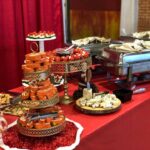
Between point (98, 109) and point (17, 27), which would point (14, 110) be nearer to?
point (98, 109)

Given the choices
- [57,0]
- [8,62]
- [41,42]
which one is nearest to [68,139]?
[41,42]

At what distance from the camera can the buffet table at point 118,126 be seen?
1.08 metres

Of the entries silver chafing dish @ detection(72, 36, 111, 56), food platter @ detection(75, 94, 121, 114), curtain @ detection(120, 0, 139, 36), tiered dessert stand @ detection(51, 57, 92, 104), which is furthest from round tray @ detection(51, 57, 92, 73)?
curtain @ detection(120, 0, 139, 36)

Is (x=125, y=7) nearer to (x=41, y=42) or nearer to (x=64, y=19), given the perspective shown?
(x=64, y=19)

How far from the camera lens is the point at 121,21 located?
2.74 metres

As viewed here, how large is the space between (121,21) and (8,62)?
1127mm

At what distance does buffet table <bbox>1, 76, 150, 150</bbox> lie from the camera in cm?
108

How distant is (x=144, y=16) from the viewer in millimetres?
2867

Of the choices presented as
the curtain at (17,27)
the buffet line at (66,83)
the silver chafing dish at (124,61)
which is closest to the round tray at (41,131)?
the buffet line at (66,83)

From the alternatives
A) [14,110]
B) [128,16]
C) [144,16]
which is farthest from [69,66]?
[144,16]

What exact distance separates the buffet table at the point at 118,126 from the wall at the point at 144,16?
138 centimetres

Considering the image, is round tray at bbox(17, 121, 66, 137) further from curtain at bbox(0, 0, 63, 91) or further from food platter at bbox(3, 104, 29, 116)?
curtain at bbox(0, 0, 63, 91)

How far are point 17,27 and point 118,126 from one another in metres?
1.55

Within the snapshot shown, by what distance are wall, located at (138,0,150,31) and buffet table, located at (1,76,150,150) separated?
1376 millimetres
